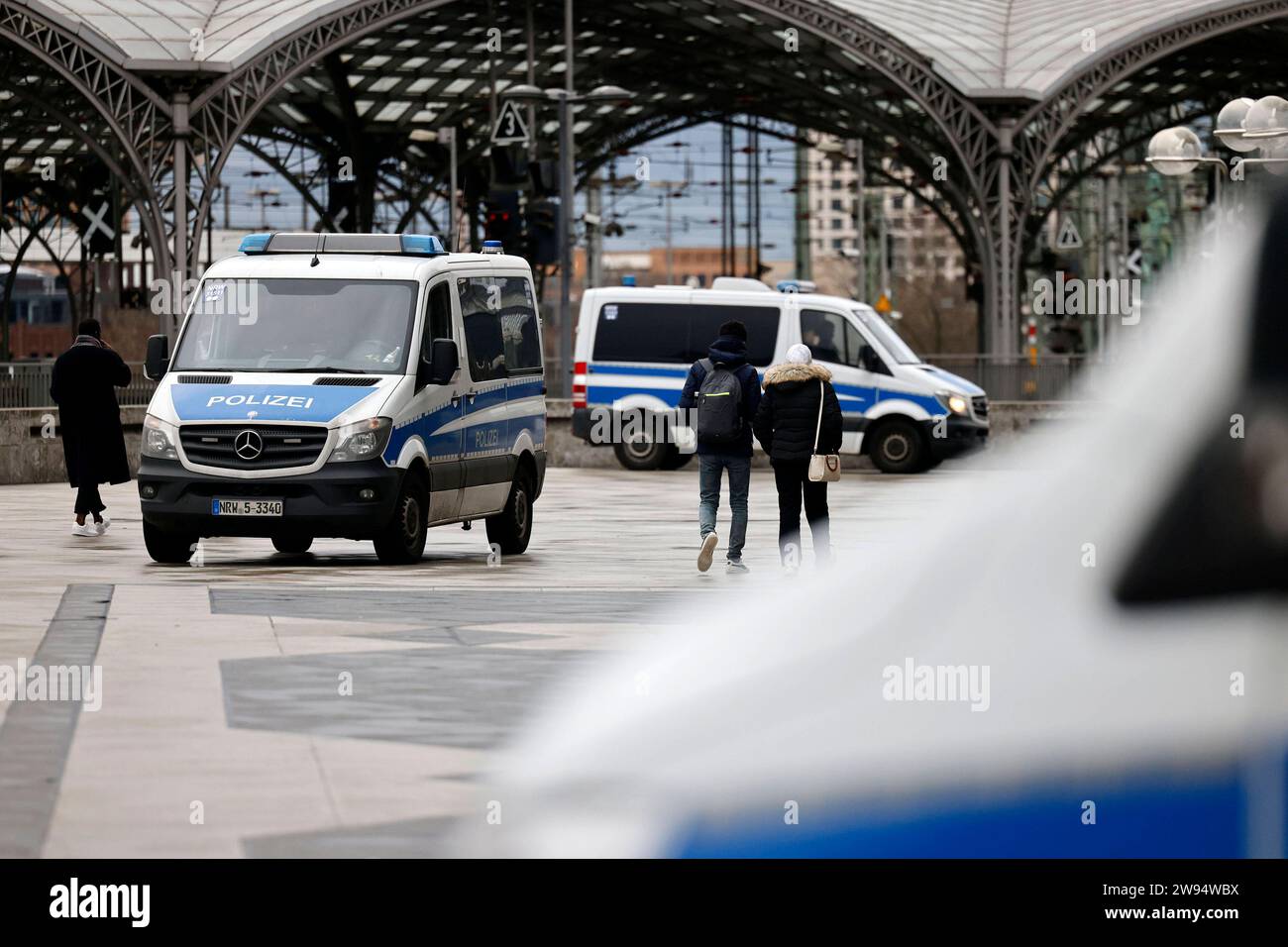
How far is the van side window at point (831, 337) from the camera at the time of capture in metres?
30.2

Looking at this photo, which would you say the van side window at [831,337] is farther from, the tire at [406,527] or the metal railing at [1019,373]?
the tire at [406,527]

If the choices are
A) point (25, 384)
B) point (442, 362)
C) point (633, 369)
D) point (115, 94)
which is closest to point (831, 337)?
point (633, 369)

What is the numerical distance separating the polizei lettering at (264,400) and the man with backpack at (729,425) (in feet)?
8.49

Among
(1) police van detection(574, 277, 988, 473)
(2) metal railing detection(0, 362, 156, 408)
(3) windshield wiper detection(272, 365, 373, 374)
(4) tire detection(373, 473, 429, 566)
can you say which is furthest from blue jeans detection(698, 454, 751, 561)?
(1) police van detection(574, 277, 988, 473)

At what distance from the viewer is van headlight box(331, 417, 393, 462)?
15656mm

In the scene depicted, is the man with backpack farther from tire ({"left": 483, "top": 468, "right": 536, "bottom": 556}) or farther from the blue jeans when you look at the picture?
tire ({"left": 483, "top": 468, "right": 536, "bottom": 556})

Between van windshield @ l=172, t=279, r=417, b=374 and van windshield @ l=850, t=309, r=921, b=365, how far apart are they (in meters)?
14.4

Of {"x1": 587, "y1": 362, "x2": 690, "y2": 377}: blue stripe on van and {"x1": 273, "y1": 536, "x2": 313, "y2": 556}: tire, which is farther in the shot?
{"x1": 587, "y1": 362, "x2": 690, "y2": 377}: blue stripe on van

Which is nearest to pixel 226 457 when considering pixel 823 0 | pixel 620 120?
pixel 823 0

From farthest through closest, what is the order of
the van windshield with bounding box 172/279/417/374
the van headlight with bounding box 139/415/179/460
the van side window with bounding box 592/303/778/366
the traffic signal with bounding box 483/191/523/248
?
1. the van side window with bounding box 592/303/778/366
2. the traffic signal with bounding box 483/191/523/248
3. the van windshield with bounding box 172/279/417/374
4. the van headlight with bounding box 139/415/179/460

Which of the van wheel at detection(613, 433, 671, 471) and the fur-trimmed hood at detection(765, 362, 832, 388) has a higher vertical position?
the fur-trimmed hood at detection(765, 362, 832, 388)

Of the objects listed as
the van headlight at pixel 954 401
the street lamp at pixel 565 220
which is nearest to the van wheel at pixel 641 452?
the street lamp at pixel 565 220

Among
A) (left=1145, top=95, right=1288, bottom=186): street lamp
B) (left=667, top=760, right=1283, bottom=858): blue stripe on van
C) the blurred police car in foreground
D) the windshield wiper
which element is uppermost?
(left=1145, top=95, right=1288, bottom=186): street lamp

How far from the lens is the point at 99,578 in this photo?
1487 centimetres
